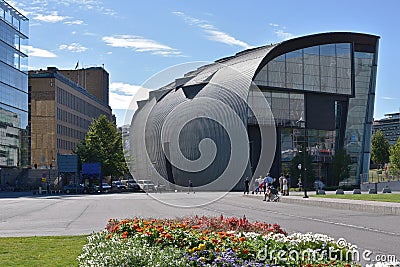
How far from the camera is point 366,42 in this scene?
312ft

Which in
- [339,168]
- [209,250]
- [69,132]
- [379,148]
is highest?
[69,132]

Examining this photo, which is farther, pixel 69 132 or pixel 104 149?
pixel 69 132

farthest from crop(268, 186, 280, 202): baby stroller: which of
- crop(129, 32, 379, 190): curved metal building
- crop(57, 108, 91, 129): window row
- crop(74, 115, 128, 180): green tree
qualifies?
crop(57, 108, 91, 129): window row

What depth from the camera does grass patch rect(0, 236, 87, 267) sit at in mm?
12469

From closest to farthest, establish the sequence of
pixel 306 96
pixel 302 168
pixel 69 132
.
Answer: pixel 302 168 < pixel 306 96 < pixel 69 132

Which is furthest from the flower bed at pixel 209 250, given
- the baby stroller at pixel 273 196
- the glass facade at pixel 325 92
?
the glass facade at pixel 325 92

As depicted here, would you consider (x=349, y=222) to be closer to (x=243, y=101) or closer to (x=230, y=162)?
(x=230, y=162)

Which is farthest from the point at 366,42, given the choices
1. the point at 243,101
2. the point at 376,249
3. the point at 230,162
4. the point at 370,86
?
the point at 376,249

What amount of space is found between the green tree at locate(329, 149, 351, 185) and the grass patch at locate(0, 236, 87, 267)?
73637mm

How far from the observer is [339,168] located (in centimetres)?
8794

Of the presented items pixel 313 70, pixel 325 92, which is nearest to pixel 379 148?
pixel 325 92

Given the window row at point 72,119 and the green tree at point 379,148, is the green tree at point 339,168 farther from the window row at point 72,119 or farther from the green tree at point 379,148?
the green tree at point 379,148

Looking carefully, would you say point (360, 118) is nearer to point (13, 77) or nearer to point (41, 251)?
point (13, 77)

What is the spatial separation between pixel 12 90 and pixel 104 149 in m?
18.7
